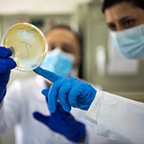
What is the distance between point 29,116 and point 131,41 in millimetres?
1134

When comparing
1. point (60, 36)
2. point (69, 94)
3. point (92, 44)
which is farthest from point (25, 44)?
point (92, 44)

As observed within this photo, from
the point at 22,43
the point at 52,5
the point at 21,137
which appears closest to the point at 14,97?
the point at 21,137

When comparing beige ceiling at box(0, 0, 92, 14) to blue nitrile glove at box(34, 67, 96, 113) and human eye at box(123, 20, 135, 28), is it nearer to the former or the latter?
human eye at box(123, 20, 135, 28)

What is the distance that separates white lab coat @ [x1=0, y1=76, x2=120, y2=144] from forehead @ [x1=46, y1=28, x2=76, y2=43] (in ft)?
1.64

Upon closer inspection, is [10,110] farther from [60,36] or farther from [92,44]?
[92,44]

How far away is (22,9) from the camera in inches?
61.9

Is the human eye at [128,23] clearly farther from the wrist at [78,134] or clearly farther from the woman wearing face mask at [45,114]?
the wrist at [78,134]

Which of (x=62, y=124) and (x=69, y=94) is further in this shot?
(x=62, y=124)

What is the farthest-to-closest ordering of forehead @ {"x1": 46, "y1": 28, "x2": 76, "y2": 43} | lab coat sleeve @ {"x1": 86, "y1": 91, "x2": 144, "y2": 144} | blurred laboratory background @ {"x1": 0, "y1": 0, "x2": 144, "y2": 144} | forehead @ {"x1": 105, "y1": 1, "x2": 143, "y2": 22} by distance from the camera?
blurred laboratory background @ {"x1": 0, "y1": 0, "x2": 144, "y2": 144} → forehead @ {"x1": 46, "y1": 28, "x2": 76, "y2": 43} → forehead @ {"x1": 105, "y1": 1, "x2": 143, "y2": 22} → lab coat sleeve @ {"x1": 86, "y1": 91, "x2": 144, "y2": 144}

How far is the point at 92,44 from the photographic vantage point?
5.41 feet

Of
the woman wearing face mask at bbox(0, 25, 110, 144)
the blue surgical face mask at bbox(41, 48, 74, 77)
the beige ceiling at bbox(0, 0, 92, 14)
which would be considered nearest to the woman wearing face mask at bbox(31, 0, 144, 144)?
the woman wearing face mask at bbox(0, 25, 110, 144)

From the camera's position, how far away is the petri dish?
594mm

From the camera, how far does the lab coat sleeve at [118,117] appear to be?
53cm

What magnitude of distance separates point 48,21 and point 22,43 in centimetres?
129
